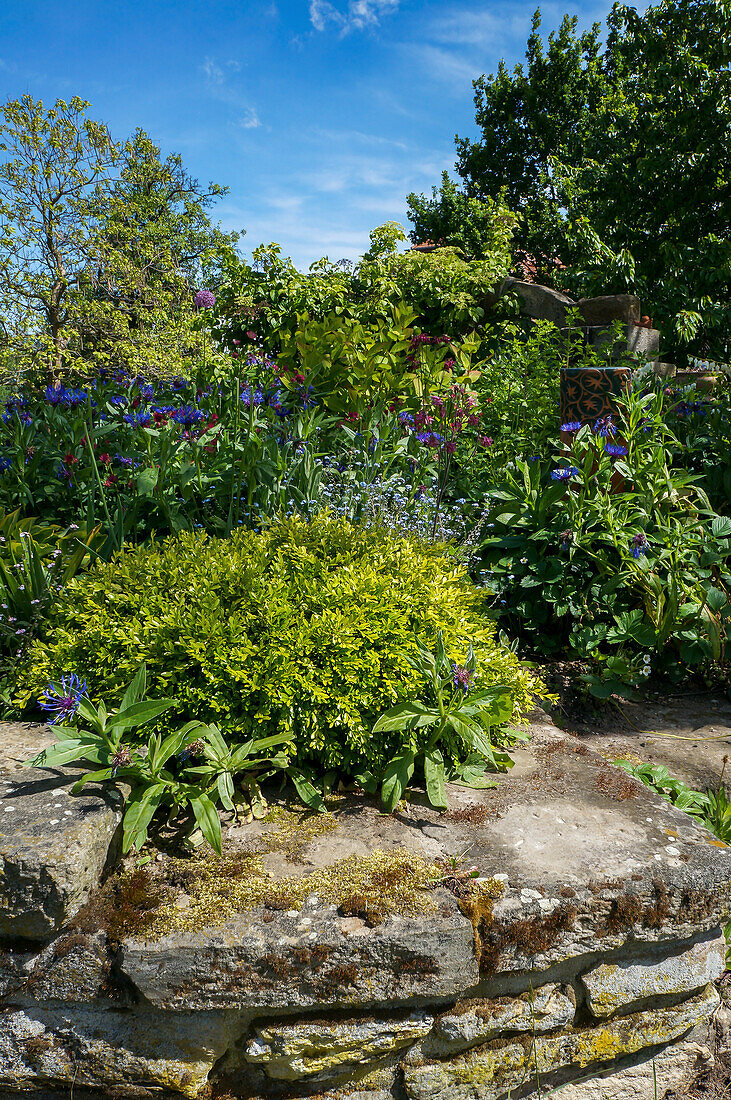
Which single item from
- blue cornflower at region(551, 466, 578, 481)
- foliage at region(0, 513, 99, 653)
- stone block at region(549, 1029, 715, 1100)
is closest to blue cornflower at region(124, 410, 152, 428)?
foliage at region(0, 513, 99, 653)

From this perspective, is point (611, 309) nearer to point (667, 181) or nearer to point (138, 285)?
point (667, 181)

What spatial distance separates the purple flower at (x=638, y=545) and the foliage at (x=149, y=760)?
84.7 inches

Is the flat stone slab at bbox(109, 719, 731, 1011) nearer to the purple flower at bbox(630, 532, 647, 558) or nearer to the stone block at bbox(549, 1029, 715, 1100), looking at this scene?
the stone block at bbox(549, 1029, 715, 1100)

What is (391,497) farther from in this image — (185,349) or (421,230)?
(421,230)

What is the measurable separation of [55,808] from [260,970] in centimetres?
71

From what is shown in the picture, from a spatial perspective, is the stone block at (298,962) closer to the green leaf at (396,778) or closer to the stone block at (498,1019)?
the stone block at (498,1019)

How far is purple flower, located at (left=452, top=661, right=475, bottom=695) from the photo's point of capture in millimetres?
2416

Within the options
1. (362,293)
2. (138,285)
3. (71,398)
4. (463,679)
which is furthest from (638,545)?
(138,285)

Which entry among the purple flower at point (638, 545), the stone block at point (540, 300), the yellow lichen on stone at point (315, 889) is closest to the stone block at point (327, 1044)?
the yellow lichen on stone at point (315, 889)

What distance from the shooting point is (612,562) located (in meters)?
3.84

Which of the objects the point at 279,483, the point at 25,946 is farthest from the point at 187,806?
the point at 279,483

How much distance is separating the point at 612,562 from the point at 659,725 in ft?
2.80

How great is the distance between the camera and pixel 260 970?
1.80m

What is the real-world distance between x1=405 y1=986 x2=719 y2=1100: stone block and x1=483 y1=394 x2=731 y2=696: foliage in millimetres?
1521
